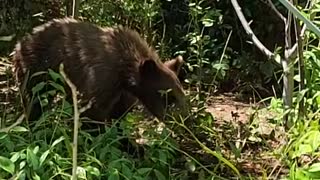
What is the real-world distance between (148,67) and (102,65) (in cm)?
35

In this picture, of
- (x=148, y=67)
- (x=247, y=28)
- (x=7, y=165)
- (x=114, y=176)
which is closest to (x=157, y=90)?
(x=148, y=67)

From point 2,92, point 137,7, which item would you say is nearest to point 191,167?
point 2,92

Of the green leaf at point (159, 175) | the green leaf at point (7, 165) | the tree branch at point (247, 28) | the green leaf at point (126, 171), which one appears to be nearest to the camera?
the green leaf at point (7, 165)

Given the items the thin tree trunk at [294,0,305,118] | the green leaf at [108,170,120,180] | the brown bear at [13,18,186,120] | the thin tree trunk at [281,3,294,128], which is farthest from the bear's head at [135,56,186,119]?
the green leaf at [108,170,120,180]

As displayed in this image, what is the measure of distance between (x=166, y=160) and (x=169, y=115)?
80cm

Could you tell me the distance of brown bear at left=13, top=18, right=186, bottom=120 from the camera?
577 cm

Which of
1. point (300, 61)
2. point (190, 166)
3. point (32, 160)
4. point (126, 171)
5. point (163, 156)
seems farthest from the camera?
point (300, 61)

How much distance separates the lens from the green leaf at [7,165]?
421 cm

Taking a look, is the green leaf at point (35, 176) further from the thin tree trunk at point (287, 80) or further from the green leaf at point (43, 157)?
the thin tree trunk at point (287, 80)

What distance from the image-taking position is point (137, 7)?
26.2ft

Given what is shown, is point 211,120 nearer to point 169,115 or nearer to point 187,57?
point 169,115

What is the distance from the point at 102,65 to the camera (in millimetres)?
5785

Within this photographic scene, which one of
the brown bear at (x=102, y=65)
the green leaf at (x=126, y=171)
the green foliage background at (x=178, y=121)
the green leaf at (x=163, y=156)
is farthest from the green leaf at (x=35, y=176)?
the brown bear at (x=102, y=65)

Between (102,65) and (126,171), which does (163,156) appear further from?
(102,65)
